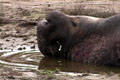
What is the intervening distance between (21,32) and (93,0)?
5782 millimetres

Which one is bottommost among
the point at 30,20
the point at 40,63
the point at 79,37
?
the point at 40,63

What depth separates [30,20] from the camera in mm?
15688

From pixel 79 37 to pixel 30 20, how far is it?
5530mm

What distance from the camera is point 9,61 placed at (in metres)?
10.1

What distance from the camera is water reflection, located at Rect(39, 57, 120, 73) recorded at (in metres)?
9.23

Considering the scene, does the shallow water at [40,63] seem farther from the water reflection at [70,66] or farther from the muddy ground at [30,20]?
the muddy ground at [30,20]

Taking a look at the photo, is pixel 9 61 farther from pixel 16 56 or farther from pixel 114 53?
pixel 114 53

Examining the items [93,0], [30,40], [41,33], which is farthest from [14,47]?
[93,0]

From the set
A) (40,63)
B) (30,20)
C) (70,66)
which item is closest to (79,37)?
(70,66)

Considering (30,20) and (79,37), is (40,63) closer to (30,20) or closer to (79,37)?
(79,37)

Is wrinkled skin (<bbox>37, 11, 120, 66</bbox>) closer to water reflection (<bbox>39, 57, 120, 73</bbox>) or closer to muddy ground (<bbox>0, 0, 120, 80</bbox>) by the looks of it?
water reflection (<bbox>39, 57, 120, 73</bbox>)

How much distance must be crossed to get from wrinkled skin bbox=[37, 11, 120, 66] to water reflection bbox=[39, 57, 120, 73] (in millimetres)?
198

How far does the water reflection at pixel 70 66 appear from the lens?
923cm

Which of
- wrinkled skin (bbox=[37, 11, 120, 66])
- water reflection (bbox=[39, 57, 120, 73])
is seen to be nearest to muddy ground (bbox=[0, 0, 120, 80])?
water reflection (bbox=[39, 57, 120, 73])
